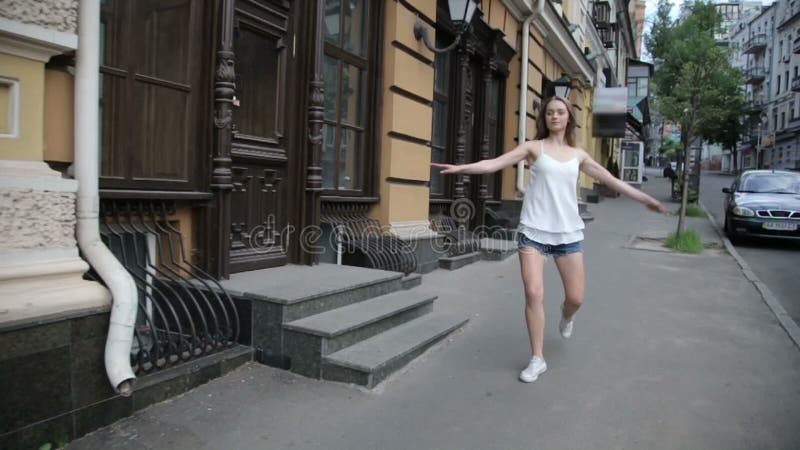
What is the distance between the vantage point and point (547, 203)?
3.95 m

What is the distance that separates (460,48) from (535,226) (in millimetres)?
5775

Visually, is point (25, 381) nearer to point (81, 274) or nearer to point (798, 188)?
point (81, 274)

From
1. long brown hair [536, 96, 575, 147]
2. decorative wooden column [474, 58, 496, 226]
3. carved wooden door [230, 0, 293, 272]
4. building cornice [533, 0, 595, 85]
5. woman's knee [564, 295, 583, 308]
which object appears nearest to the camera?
long brown hair [536, 96, 575, 147]

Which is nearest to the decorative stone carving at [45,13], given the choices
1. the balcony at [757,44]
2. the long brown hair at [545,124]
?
the long brown hair at [545,124]

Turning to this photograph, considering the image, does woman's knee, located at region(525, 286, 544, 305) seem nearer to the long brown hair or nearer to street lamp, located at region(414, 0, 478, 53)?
the long brown hair

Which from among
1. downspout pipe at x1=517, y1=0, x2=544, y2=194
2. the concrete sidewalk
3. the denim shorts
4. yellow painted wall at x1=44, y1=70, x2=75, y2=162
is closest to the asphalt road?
the concrete sidewalk

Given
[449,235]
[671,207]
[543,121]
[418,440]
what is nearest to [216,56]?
[543,121]

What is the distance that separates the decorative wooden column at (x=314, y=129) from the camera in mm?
5434

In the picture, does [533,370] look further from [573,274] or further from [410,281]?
[410,281]

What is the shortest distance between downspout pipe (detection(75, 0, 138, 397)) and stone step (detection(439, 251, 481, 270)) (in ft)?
16.7

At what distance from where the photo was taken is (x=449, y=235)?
8.59 m

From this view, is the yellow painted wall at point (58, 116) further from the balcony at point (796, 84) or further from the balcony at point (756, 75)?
the balcony at point (756, 75)

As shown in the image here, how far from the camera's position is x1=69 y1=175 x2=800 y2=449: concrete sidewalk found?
313 cm

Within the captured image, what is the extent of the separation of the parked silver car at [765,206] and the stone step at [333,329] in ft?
30.4
